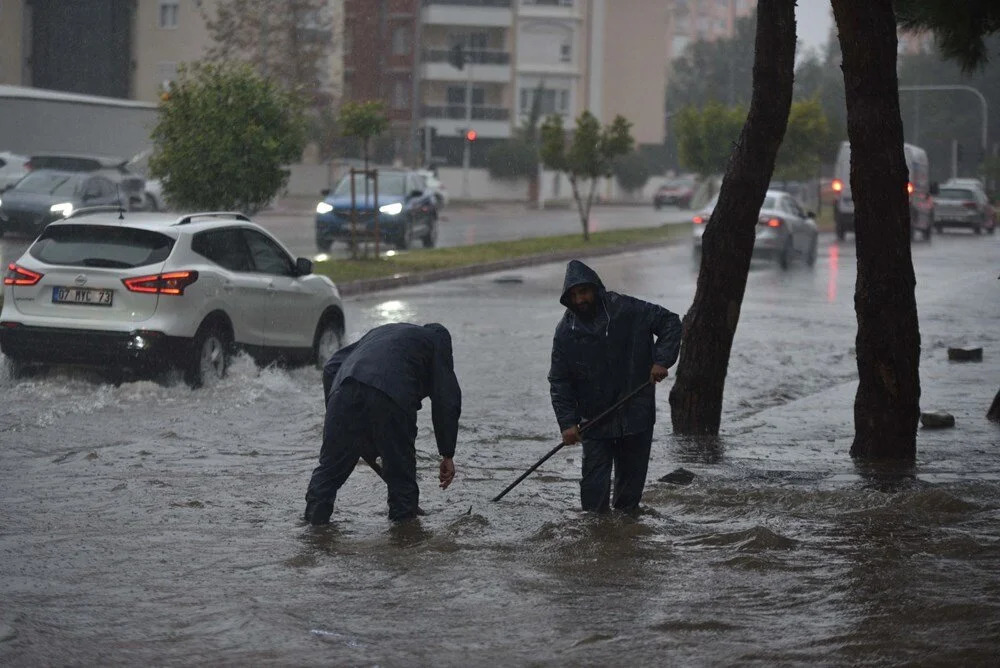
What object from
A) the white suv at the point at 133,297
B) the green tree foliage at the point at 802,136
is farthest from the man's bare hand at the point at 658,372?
the green tree foliage at the point at 802,136

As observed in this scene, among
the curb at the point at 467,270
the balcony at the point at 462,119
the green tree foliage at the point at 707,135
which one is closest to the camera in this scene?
the curb at the point at 467,270

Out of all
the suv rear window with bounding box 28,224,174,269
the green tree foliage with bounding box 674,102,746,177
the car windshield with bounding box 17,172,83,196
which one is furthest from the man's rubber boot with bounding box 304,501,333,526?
the green tree foliage with bounding box 674,102,746,177

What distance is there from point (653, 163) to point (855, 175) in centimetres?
8632

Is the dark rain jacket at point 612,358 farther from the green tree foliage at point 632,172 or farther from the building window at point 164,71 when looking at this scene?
the green tree foliage at point 632,172

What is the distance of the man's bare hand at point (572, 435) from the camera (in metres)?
7.67

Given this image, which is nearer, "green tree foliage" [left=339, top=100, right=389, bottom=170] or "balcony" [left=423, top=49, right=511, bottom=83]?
"green tree foliage" [left=339, top=100, right=389, bottom=170]

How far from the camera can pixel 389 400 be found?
7.42 meters

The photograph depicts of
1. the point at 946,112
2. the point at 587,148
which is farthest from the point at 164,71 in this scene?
the point at 946,112

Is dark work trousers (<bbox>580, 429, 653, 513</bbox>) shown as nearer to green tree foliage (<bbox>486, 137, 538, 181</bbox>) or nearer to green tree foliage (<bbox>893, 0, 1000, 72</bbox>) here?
green tree foliage (<bbox>893, 0, 1000, 72</bbox>)

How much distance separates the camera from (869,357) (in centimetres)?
978

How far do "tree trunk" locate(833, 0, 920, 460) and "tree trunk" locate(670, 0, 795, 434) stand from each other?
89cm

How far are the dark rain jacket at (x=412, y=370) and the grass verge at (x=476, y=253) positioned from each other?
1585 cm

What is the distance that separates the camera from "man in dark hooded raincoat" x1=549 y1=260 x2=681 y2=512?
7.70 m

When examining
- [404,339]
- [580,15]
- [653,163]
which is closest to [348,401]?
[404,339]
